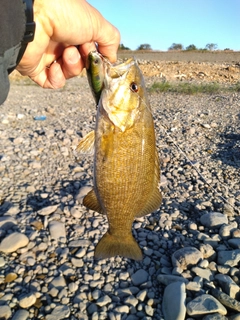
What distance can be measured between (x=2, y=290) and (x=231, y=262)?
97.0 inches

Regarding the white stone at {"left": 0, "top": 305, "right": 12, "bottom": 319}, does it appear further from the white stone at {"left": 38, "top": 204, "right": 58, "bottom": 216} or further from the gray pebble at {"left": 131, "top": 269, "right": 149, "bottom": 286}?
the white stone at {"left": 38, "top": 204, "right": 58, "bottom": 216}

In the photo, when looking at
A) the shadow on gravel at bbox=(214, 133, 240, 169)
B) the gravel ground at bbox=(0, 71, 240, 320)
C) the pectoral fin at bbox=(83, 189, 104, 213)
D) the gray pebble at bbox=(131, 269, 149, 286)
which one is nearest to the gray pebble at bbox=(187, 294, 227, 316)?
the gravel ground at bbox=(0, 71, 240, 320)

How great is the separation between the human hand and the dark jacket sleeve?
0.46m

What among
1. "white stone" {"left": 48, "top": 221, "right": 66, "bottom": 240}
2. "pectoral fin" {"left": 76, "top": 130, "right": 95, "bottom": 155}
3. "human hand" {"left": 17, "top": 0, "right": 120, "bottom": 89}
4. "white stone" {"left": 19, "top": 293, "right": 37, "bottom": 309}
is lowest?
"white stone" {"left": 19, "top": 293, "right": 37, "bottom": 309}

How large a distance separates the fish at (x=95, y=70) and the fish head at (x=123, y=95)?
0.18 ft

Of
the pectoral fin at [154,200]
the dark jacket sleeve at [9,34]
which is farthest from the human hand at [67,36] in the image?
the pectoral fin at [154,200]

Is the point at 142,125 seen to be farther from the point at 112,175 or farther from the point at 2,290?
the point at 2,290

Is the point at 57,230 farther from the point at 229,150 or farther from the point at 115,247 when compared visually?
the point at 229,150

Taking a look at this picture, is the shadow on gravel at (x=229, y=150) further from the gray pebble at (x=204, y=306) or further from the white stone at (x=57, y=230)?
the gray pebble at (x=204, y=306)

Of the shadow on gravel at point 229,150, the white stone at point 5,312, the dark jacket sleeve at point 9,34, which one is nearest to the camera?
the dark jacket sleeve at point 9,34

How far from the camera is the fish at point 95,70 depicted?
7.42 ft

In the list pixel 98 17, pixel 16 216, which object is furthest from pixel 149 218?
pixel 98 17

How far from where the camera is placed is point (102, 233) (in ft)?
14.8

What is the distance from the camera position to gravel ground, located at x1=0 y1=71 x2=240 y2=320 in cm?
337
